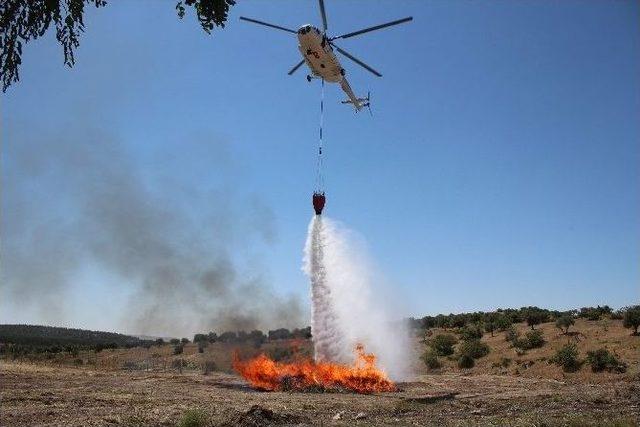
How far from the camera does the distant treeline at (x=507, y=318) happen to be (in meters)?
59.0

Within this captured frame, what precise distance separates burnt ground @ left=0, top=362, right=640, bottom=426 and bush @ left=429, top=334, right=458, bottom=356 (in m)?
15.0

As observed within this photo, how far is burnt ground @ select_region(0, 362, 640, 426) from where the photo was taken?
20.1m

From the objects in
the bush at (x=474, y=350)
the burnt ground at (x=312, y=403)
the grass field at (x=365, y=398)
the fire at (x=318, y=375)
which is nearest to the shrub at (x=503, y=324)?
the bush at (x=474, y=350)

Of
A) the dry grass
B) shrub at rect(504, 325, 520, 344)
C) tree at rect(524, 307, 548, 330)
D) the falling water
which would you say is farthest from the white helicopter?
tree at rect(524, 307, 548, 330)

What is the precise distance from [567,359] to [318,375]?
20304 millimetres

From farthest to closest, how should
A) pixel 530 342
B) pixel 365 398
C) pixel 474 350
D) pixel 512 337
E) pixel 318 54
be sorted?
1. pixel 512 337
2. pixel 474 350
3. pixel 530 342
4. pixel 365 398
5. pixel 318 54

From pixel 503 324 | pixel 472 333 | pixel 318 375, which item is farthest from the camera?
pixel 503 324

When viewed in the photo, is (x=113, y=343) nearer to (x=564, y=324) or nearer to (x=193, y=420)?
(x=564, y=324)

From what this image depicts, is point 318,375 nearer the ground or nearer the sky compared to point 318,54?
nearer the ground

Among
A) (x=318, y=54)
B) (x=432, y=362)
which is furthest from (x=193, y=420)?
(x=432, y=362)

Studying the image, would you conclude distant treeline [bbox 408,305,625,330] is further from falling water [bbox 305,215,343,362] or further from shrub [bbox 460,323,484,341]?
falling water [bbox 305,215,343,362]

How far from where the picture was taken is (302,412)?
23.1m

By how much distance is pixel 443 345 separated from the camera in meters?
53.4

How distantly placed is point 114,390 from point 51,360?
36.6 metres
